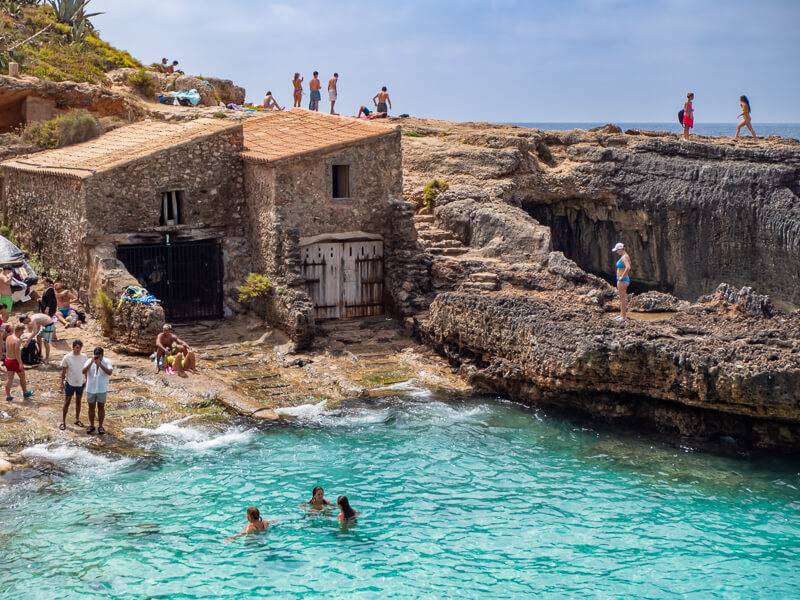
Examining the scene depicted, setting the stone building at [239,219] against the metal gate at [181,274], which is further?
the metal gate at [181,274]

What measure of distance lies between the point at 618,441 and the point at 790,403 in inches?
135

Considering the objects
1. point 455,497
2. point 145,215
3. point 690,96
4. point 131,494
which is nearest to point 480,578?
point 455,497

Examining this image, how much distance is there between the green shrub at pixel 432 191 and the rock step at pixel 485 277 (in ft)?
15.1

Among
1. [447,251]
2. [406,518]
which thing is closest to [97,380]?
[406,518]

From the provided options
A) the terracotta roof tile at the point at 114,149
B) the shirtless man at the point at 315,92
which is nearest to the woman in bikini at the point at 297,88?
the shirtless man at the point at 315,92

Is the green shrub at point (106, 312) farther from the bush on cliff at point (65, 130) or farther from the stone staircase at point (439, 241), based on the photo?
the stone staircase at point (439, 241)

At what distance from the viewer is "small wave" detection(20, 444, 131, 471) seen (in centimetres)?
1689

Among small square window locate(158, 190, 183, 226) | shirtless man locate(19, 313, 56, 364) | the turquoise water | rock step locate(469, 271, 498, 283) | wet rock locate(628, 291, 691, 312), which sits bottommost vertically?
the turquoise water

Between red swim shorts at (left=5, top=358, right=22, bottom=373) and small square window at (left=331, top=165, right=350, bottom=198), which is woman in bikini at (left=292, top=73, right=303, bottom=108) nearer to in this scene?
small square window at (left=331, top=165, right=350, bottom=198)


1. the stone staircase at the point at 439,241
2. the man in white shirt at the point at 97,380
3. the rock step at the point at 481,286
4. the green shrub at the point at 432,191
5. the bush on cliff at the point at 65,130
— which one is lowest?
the man in white shirt at the point at 97,380

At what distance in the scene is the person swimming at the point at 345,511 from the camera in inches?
607

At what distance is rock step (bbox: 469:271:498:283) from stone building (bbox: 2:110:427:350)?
1.54 metres

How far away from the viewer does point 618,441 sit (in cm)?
1917

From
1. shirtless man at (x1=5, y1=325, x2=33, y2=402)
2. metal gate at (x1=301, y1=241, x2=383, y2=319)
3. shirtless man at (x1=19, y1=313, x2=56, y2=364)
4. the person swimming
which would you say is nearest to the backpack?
shirtless man at (x1=19, y1=313, x2=56, y2=364)
